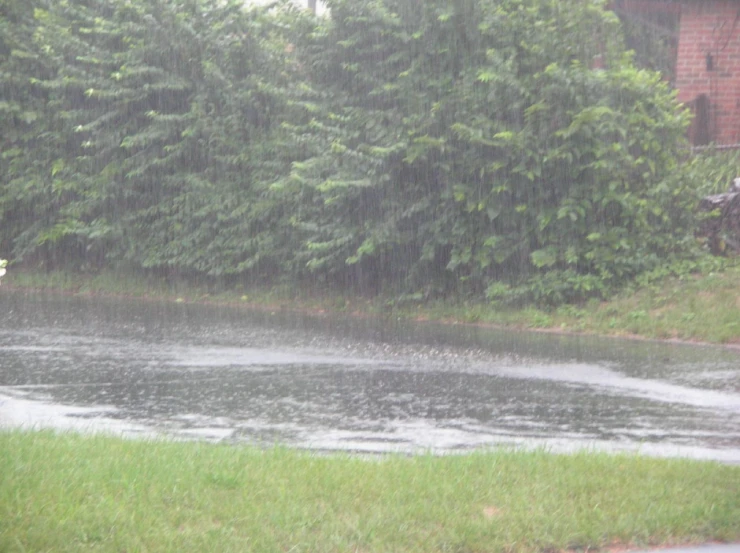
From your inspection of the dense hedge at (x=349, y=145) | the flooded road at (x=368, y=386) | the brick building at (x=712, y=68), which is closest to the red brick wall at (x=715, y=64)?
the brick building at (x=712, y=68)

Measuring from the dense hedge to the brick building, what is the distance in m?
3.78

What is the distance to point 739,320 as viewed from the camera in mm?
14406

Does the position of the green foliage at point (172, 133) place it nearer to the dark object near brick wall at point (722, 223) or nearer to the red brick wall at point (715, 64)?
the dark object near brick wall at point (722, 223)

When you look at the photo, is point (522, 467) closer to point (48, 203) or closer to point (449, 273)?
point (449, 273)

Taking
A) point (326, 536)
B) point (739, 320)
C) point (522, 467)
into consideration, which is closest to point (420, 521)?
point (326, 536)

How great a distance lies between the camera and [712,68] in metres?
22.2

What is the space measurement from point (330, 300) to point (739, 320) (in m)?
7.74

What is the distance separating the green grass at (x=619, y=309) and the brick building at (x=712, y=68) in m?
6.98

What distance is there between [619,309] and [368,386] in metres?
6.38

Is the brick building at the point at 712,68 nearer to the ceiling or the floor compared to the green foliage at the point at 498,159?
nearer to the ceiling

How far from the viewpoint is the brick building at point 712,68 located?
22.1 metres

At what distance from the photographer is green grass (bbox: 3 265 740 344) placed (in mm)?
14789

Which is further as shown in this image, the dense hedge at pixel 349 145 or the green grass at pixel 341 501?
the dense hedge at pixel 349 145

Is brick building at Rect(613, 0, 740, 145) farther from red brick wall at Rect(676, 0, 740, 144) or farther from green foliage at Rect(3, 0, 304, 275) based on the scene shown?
green foliage at Rect(3, 0, 304, 275)
